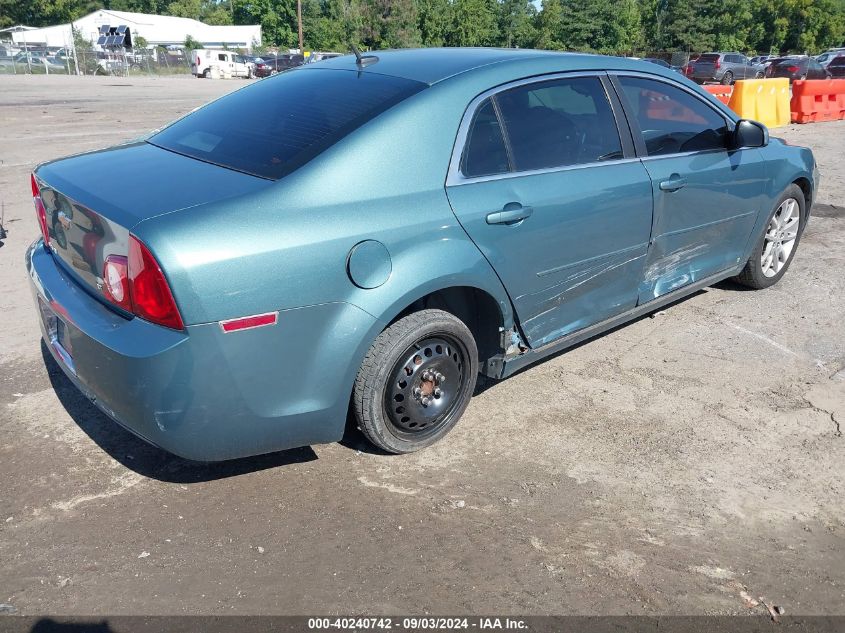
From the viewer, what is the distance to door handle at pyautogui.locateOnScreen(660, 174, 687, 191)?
13.4 ft

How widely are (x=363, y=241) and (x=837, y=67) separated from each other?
34984 mm

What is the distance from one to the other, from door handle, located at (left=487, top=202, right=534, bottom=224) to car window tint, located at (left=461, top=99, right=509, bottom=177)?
18 centimetres

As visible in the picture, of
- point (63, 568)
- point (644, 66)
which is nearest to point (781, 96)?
point (644, 66)

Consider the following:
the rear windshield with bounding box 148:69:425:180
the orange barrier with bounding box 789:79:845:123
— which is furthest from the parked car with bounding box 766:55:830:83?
the rear windshield with bounding box 148:69:425:180

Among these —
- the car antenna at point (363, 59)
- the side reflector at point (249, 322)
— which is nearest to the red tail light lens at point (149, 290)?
the side reflector at point (249, 322)

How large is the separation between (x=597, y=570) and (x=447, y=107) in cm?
201

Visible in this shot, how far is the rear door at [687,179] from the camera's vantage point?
4133mm

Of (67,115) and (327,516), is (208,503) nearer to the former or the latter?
(327,516)

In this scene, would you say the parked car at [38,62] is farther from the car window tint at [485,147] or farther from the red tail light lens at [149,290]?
the red tail light lens at [149,290]

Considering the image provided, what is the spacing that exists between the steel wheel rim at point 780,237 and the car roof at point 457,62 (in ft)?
6.42

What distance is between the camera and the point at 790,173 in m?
5.25

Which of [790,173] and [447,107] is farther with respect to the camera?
[790,173]

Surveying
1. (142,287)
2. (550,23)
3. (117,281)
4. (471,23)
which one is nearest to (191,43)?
(471,23)

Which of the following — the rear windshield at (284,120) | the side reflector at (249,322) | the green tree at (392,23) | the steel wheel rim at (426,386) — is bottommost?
the steel wheel rim at (426,386)
